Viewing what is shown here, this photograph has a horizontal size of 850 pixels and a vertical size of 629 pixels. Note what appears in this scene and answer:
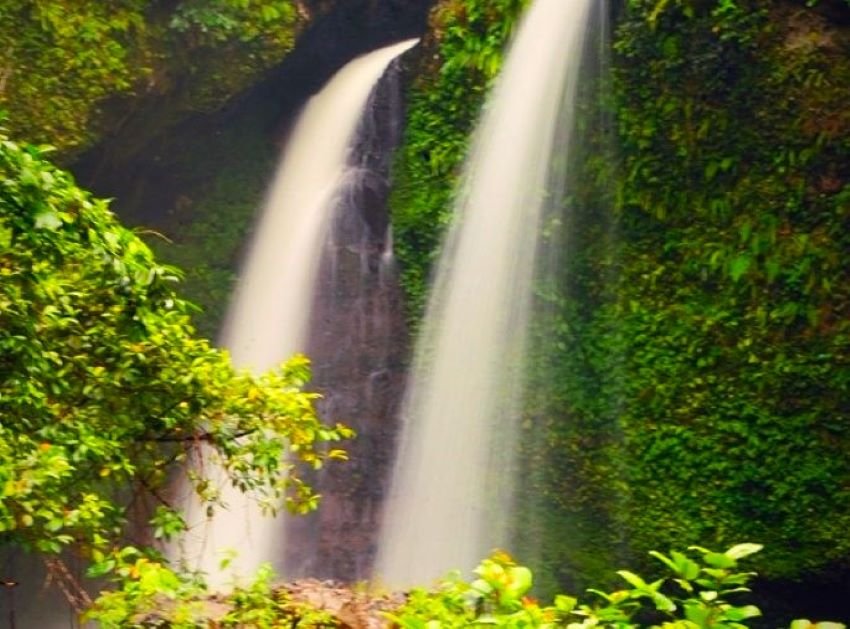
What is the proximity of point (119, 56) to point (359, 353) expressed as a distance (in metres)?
3.54

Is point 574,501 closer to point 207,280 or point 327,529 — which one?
point 327,529

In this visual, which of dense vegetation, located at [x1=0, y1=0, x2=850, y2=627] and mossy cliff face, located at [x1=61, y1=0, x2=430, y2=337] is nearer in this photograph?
dense vegetation, located at [x1=0, y1=0, x2=850, y2=627]

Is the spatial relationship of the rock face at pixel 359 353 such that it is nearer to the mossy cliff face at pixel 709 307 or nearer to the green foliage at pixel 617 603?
the mossy cliff face at pixel 709 307

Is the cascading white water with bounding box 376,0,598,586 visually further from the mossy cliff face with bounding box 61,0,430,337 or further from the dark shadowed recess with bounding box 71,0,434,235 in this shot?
the dark shadowed recess with bounding box 71,0,434,235

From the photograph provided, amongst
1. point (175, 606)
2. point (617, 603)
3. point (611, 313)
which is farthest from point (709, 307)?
point (617, 603)

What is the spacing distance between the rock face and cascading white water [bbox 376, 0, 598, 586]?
33cm

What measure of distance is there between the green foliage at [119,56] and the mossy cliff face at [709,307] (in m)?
3.87

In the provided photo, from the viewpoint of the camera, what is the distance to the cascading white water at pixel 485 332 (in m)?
7.48

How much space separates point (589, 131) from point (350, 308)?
293cm

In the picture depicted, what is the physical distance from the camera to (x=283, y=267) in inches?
367

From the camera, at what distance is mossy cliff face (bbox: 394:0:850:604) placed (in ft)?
20.0

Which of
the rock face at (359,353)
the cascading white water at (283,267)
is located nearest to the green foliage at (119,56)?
the cascading white water at (283,267)

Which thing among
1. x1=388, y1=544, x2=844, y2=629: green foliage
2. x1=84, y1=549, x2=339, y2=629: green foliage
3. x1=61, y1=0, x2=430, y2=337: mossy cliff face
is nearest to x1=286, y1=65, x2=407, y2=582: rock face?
x1=61, y1=0, x2=430, y2=337: mossy cliff face

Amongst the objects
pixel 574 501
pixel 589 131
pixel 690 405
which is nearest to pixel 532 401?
pixel 574 501
